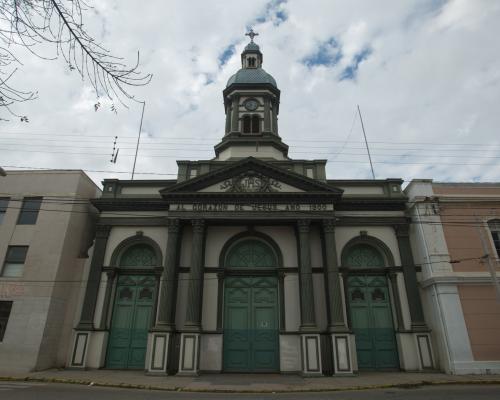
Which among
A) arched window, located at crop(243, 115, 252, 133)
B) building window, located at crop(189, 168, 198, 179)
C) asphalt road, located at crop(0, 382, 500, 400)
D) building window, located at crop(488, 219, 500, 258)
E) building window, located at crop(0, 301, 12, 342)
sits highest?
arched window, located at crop(243, 115, 252, 133)

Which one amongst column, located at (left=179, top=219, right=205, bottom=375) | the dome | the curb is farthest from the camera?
the dome

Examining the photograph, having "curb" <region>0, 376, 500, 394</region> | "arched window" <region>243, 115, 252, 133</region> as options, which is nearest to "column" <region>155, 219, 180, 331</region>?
"curb" <region>0, 376, 500, 394</region>

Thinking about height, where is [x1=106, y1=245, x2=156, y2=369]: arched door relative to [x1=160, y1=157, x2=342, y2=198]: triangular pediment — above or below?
below

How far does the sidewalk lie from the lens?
1180 centimetres

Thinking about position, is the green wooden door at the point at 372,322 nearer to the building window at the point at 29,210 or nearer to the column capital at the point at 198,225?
the column capital at the point at 198,225

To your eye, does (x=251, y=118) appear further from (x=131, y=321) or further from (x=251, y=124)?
(x=131, y=321)

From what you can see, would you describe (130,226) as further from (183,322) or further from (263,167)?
(263,167)

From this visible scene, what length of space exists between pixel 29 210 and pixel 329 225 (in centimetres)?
1584

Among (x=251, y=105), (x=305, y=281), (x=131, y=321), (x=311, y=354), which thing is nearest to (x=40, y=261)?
(x=131, y=321)

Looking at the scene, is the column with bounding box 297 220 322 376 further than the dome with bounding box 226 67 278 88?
No

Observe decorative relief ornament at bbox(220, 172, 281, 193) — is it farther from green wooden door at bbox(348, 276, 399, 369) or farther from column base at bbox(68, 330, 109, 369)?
column base at bbox(68, 330, 109, 369)

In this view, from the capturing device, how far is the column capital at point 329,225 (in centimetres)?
1750

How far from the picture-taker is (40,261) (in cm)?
1684

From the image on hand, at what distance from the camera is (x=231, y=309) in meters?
17.5
